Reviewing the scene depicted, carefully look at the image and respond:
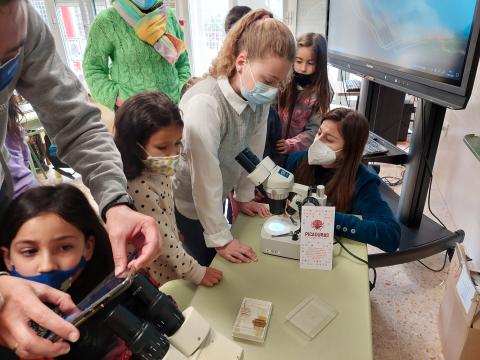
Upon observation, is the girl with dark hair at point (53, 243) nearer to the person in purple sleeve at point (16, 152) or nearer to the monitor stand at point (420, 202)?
the person in purple sleeve at point (16, 152)

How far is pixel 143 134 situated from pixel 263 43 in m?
0.47

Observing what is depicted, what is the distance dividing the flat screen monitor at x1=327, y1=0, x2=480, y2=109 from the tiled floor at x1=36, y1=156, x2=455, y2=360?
1050mm

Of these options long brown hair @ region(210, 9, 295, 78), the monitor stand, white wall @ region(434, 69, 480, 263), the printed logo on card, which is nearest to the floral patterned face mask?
long brown hair @ region(210, 9, 295, 78)

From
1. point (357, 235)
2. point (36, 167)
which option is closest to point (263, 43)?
point (357, 235)

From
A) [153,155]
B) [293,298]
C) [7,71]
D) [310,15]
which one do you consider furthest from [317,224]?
[310,15]

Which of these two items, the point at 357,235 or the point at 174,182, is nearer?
the point at 357,235

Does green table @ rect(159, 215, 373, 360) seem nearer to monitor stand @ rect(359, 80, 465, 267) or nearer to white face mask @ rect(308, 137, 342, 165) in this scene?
white face mask @ rect(308, 137, 342, 165)

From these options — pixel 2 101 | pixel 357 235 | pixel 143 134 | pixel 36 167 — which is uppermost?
pixel 2 101

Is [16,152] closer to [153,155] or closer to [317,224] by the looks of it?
[153,155]

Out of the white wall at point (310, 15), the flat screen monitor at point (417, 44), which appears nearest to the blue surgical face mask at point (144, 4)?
the flat screen monitor at point (417, 44)

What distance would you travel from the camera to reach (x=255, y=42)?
1.09 m

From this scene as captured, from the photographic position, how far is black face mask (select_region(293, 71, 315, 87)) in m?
1.97

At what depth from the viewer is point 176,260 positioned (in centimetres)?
106

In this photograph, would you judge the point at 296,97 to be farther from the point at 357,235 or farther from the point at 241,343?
the point at 241,343
